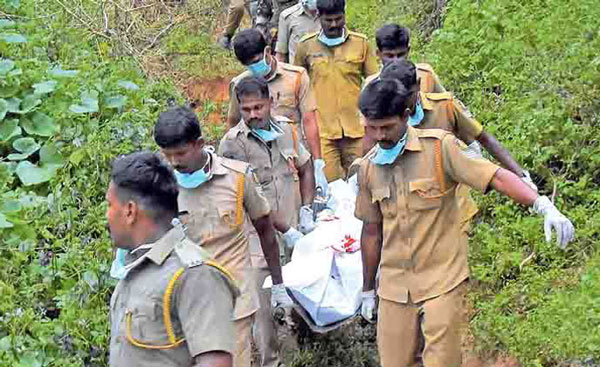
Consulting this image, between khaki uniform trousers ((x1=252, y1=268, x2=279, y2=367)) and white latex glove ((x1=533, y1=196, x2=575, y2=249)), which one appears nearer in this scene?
white latex glove ((x1=533, y1=196, x2=575, y2=249))

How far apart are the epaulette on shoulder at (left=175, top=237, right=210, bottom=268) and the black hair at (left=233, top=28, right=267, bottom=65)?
138 inches

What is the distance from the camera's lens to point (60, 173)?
749 centimetres

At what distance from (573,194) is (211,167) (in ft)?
9.62

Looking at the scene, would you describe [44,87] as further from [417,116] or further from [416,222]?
[416,222]

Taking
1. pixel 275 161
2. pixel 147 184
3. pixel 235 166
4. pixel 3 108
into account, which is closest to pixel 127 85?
pixel 3 108

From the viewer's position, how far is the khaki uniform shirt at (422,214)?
14.9 ft

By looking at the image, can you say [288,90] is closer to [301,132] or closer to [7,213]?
[301,132]

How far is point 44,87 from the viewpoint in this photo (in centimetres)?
824

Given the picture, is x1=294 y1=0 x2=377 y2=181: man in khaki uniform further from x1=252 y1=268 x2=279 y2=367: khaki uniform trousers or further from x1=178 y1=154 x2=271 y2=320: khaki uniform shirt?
x1=178 y1=154 x2=271 y2=320: khaki uniform shirt

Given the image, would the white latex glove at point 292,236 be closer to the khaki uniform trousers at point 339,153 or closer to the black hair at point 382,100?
the black hair at point 382,100

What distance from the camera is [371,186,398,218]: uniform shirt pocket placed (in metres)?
→ 4.65

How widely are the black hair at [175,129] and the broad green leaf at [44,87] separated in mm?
3899

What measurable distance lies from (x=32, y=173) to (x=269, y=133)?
249 centimetres

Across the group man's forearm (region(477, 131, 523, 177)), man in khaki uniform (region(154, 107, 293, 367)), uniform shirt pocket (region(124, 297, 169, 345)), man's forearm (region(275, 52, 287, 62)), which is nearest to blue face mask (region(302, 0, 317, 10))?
man's forearm (region(275, 52, 287, 62))
